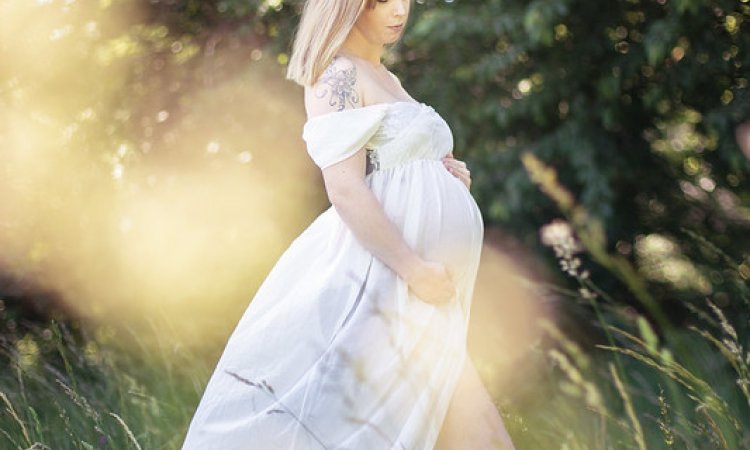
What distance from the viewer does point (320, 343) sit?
2.42 metres

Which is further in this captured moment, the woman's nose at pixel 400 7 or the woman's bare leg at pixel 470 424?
the woman's nose at pixel 400 7

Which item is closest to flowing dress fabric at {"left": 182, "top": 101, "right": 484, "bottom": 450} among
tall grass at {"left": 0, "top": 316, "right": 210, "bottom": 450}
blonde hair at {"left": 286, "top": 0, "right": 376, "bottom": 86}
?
blonde hair at {"left": 286, "top": 0, "right": 376, "bottom": 86}

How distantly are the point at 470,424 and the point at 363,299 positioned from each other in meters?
0.35

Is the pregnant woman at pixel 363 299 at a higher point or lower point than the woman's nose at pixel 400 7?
lower

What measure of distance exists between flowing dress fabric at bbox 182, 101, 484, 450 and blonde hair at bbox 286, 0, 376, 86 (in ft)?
0.44

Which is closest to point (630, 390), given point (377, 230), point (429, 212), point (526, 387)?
point (526, 387)

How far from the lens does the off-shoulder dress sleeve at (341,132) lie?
7.98ft

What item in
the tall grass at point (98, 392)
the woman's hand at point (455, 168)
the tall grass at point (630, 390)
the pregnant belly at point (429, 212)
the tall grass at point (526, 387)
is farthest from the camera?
the tall grass at point (98, 392)

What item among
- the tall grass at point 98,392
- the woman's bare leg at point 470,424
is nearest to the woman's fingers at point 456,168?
the woman's bare leg at point 470,424

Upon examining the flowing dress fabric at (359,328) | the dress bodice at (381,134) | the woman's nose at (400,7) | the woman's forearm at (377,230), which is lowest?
the flowing dress fabric at (359,328)

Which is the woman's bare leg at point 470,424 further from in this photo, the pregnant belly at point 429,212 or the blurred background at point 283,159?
the blurred background at point 283,159

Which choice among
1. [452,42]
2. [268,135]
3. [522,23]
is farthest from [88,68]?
[522,23]

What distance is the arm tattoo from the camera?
2461 mm

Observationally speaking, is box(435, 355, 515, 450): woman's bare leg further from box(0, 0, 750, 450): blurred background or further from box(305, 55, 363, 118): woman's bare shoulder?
box(0, 0, 750, 450): blurred background
